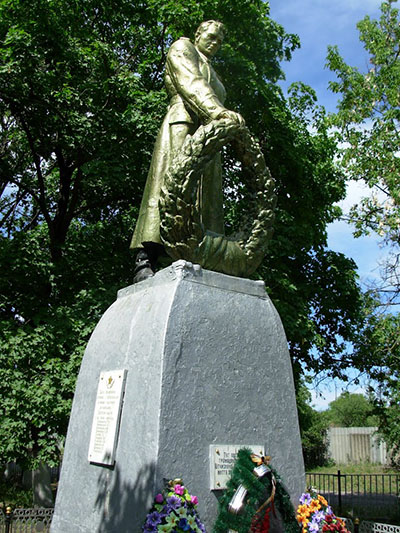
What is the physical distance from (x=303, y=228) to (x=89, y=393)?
26.0ft

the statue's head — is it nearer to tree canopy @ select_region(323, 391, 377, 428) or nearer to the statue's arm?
the statue's arm

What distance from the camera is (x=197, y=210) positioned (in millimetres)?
4195

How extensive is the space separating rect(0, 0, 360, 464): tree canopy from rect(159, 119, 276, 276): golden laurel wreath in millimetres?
4894

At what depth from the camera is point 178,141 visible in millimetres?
4785

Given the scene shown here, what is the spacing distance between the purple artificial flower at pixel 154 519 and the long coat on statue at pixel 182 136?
7.08 feet

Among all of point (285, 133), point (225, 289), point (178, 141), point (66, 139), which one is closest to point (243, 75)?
point (285, 133)

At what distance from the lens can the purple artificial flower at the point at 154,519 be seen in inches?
120

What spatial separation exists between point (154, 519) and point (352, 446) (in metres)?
25.0

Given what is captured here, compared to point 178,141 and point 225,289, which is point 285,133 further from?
point 225,289

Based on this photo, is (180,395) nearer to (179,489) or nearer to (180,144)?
(179,489)

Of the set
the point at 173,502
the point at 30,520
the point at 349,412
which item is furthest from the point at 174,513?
the point at 349,412

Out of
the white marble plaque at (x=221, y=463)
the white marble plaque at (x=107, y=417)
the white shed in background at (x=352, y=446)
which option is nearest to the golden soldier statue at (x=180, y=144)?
the white marble plaque at (x=107, y=417)

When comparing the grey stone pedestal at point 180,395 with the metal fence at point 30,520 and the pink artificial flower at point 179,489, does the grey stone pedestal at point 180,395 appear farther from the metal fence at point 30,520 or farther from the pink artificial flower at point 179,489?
the metal fence at point 30,520

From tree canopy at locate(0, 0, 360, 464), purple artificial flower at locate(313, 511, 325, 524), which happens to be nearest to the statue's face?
purple artificial flower at locate(313, 511, 325, 524)
